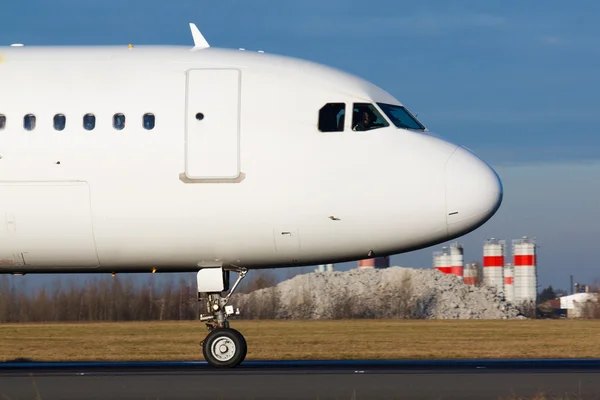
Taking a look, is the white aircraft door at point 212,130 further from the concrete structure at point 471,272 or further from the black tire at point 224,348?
the concrete structure at point 471,272

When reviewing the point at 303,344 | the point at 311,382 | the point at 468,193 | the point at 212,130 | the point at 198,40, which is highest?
the point at 198,40

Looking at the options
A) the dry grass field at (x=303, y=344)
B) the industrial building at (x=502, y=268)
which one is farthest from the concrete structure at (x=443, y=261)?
the dry grass field at (x=303, y=344)

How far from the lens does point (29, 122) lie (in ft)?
64.2

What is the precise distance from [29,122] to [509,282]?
345 feet

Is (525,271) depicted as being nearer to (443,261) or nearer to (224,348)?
(443,261)

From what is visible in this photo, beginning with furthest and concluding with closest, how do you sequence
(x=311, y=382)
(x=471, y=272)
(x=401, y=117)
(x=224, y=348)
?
1. (x=471, y=272)
2. (x=401, y=117)
3. (x=224, y=348)
4. (x=311, y=382)

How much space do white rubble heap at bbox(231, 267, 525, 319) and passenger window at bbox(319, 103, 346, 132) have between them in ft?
229

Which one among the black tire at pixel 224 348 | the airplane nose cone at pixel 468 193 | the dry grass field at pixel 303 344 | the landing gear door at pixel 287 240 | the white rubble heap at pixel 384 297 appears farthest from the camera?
the white rubble heap at pixel 384 297

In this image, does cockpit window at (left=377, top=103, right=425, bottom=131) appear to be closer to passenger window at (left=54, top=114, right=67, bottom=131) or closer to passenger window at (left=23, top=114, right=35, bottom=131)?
passenger window at (left=54, top=114, right=67, bottom=131)

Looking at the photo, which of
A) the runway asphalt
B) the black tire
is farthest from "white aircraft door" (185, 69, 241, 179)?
the runway asphalt

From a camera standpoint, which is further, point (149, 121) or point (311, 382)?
point (149, 121)

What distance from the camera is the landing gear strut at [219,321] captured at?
20000 mm

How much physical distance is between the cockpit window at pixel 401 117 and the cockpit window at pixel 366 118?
0.66 feet

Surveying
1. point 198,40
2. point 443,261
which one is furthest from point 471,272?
point 198,40
